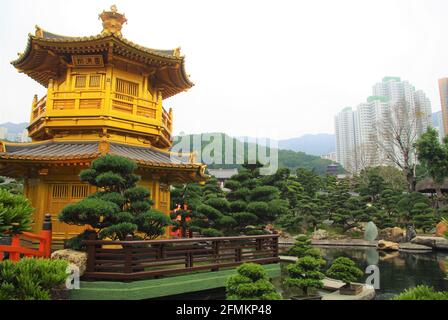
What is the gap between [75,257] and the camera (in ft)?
26.7

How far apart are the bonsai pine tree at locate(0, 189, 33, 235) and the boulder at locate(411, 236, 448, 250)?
28529 mm

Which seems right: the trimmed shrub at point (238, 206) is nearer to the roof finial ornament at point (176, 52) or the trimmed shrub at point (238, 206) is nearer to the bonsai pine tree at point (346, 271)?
the bonsai pine tree at point (346, 271)

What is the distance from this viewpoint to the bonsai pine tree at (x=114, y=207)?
8359 millimetres

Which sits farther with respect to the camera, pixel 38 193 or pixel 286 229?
pixel 286 229

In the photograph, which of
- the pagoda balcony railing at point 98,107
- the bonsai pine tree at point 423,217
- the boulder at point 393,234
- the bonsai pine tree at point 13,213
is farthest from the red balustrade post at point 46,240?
the bonsai pine tree at point 423,217

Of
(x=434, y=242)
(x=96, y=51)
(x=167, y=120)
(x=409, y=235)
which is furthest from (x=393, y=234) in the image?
(x=96, y=51)

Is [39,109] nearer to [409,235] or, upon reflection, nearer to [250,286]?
[250,286]

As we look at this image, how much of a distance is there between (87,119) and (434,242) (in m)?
27.3

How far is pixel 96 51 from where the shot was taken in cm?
1254

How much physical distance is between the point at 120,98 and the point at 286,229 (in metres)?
28.3

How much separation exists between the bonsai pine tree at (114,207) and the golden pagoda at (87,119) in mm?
1924
